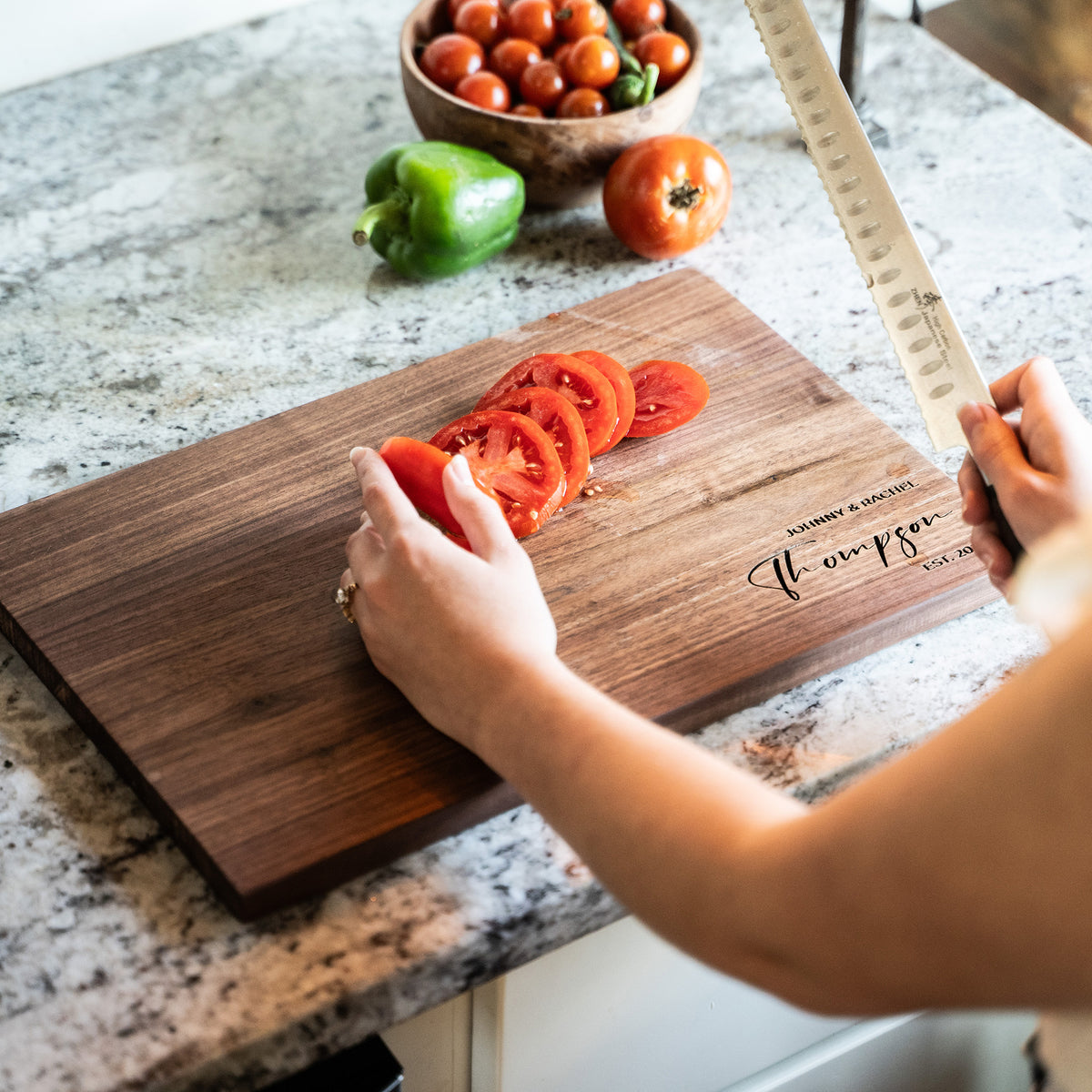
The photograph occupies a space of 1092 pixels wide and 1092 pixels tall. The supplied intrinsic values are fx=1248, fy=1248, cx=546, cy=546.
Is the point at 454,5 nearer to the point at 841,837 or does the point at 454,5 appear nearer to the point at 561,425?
the point at 561,425

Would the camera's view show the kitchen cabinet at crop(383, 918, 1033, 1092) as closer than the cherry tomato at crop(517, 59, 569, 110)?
Yes

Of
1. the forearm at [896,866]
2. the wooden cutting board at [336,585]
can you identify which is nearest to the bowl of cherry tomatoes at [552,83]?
the wooden cutting board at [336,585]

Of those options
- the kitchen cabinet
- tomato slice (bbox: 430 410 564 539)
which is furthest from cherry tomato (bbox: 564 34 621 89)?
the kitchen cabinet

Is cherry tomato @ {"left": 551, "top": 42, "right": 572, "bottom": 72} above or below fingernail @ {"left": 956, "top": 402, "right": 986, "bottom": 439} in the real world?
above

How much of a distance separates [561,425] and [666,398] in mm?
132

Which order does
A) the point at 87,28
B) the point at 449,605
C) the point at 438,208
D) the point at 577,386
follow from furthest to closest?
the point at 87,28
the point at 438,208
the point at 577,386
the point at 449,605

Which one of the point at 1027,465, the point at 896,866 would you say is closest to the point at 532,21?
the point at 1027,465

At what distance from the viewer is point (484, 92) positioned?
1426 mm

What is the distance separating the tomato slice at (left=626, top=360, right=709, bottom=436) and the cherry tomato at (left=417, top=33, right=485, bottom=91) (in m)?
0.51

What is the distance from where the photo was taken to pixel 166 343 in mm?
1361

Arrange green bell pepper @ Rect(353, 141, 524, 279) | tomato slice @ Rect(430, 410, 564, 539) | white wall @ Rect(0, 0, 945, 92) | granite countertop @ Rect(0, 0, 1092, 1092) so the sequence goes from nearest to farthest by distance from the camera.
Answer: granite countertop @ Rect(0, 0, 1092, 1092) < tomato slice @ Rect(430, 410, 564, 539) < green bell pepper @ Rect(353, 141, 524, 279) < white wall @ Rect(0, 0, 945, 92)

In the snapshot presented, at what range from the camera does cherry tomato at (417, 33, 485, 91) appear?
145 cm

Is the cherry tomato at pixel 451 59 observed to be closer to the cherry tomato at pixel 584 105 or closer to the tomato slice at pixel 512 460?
the cherry tomato at pixel 584 105

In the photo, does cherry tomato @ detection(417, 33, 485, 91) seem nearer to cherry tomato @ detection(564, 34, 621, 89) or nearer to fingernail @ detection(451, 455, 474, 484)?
cherry tomato @ detection(564, 34, 621, 89)
